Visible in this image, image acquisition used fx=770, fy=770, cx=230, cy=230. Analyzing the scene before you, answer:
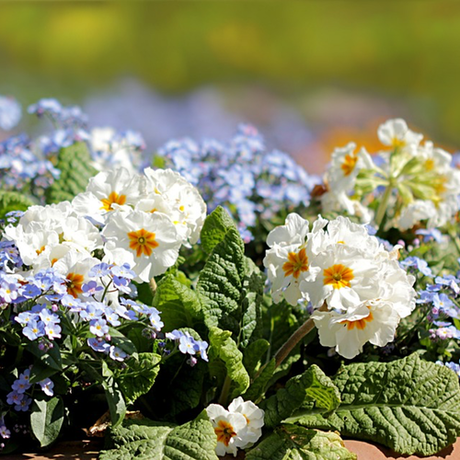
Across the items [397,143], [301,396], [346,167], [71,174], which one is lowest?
[301,396]

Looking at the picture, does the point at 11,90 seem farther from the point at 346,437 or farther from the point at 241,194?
the point at 346,437

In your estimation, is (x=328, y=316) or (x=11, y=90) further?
(x=11, y=90)

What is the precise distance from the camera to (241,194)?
2756 millimetres

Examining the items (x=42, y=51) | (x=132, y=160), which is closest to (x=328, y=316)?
(x=132, y=160)

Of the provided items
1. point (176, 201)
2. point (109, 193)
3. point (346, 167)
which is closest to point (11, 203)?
point (109, 193)

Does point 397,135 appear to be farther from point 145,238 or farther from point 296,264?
point 145,238

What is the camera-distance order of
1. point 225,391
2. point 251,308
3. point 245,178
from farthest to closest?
point 245,178 → point 251,308 → point 225,391

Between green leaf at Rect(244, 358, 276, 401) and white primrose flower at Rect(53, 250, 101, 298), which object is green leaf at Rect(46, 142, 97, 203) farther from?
green leaf at Rect(244, 358, 276, 401)

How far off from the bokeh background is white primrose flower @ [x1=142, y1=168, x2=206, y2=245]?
483 centimetres

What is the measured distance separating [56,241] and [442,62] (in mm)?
6165

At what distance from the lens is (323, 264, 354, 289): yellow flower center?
162 centimetres

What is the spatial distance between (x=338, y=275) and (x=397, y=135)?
1250mm

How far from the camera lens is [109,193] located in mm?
1884

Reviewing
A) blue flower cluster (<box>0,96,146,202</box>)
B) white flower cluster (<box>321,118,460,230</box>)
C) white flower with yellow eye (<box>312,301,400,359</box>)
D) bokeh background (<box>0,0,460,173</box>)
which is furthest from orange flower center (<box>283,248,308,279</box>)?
bokeh background (<box>0,0,460,173</box>)
